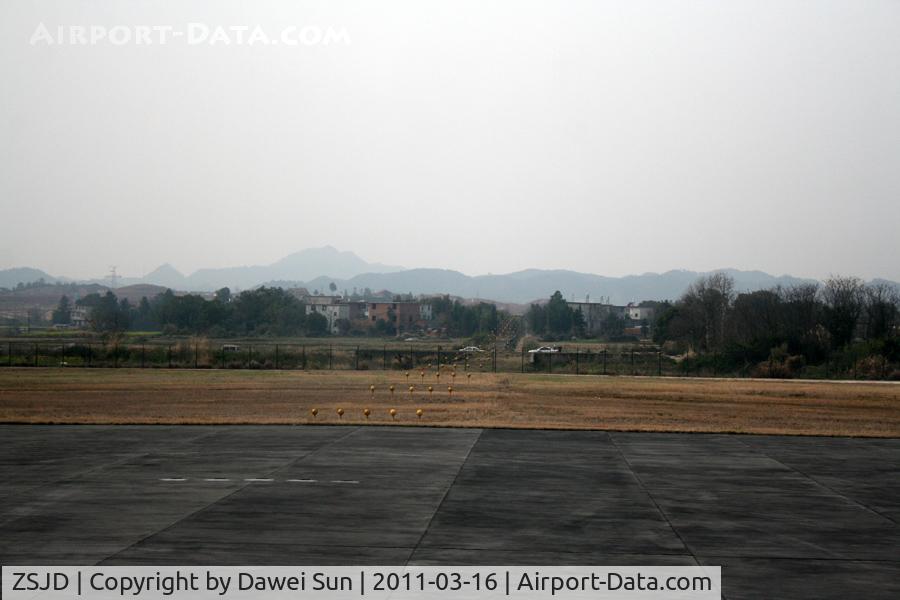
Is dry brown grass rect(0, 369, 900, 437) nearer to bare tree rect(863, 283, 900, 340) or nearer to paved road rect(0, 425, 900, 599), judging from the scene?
paved road rect(0, 425, 900, 599)

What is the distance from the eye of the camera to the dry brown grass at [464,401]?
101ft

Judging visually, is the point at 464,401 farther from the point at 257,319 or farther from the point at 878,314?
the point at 257,319

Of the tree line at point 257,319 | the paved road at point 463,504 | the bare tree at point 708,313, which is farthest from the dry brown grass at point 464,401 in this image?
the tree line at point 257,319

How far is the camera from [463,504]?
15953mm

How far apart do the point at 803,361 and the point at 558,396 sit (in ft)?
112

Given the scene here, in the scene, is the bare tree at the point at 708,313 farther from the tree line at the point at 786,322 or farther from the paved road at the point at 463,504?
the paved road at the point at 463,504

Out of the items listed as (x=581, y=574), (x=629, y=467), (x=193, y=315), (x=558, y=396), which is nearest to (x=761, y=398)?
(x=558, y=396)

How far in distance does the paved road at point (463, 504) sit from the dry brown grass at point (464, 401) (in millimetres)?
5203

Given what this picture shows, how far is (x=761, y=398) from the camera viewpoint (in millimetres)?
45250

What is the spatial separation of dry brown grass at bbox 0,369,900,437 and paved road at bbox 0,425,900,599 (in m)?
5.20

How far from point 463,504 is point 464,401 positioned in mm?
24377

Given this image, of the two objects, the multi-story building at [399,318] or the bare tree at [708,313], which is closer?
the bare tree at [708,313]

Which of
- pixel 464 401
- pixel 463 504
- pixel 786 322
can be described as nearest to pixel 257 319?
pixel 786 322

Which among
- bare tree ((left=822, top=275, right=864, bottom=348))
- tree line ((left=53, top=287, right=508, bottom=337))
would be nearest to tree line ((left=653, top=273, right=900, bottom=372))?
bare tree ((left=822, top=275, right=864, bottom=348))
